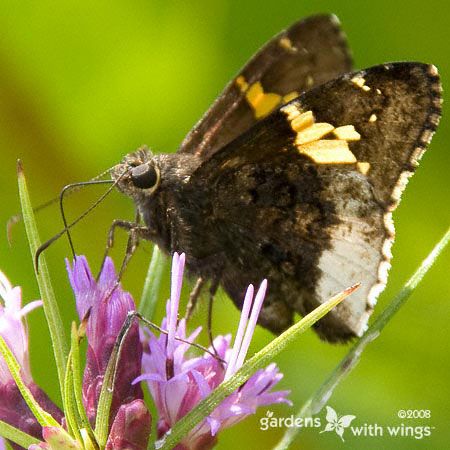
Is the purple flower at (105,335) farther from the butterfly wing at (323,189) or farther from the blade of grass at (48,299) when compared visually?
the butterfly wing at (323,189)

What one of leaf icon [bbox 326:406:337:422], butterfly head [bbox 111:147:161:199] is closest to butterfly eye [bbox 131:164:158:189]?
butterfly head [bbox 111:147:161:199]

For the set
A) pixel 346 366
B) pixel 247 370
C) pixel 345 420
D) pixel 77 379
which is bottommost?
pixel 345 420

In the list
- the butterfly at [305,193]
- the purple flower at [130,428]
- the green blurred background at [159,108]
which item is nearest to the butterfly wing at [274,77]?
the butterfly at [305,193]

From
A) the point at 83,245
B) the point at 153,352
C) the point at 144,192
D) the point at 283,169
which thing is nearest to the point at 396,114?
the point at 283,169

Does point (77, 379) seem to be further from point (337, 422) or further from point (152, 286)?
point (337, 422)

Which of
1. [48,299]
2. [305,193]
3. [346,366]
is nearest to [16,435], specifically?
[48,299]

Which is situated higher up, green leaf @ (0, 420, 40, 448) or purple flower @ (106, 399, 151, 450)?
green leaf @ (0, 420, 40, 448)

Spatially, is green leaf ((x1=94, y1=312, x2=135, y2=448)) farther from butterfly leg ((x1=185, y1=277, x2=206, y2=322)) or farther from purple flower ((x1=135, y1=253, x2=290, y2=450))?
butterfly leg ((x1=185, y1=277, x2=206, y2=322))

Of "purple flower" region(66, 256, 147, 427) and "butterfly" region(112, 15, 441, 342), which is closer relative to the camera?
"purple flower" region(66, 256, 147, 427)
